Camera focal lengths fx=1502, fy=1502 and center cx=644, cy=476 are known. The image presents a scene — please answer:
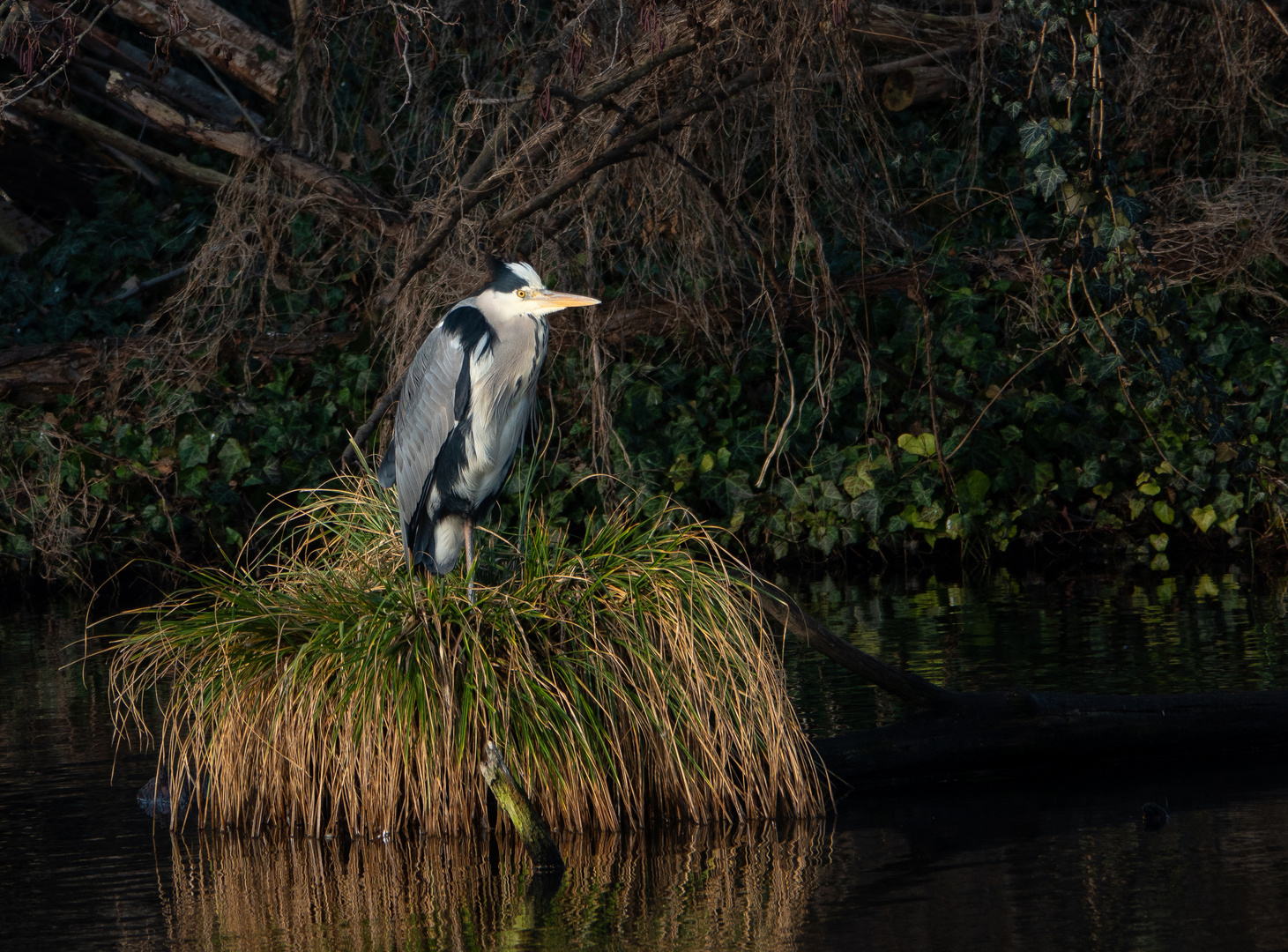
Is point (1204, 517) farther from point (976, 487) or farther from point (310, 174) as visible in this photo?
point (310, 174)

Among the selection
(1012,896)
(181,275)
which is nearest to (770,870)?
(1012,896)

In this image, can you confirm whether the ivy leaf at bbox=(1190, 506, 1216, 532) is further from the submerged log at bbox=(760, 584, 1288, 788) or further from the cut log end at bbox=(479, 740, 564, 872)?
the cut log end at bbox=(479, 740, 564, 872)

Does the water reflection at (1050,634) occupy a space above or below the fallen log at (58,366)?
below

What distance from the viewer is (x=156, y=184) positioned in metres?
14.3

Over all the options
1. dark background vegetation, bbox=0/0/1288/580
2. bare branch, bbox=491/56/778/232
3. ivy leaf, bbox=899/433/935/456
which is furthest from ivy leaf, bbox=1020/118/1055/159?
ivy leaf, bbox=899/433/935/456

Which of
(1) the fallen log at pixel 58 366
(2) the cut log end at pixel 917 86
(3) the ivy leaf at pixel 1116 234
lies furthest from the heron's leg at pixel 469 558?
(1) the fallen log at pixel 58 366

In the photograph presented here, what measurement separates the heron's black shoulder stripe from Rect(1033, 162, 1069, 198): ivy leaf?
8.55 feet

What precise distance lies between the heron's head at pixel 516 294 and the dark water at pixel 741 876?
1914mm

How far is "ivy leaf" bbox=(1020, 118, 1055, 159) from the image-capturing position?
21.2 feet

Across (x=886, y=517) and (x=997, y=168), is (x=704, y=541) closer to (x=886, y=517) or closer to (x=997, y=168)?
(x=886, y=517)

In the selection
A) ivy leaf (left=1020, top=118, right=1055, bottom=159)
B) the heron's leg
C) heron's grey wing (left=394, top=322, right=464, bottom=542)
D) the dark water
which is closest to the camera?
the dark water

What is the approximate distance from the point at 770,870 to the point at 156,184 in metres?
11.9

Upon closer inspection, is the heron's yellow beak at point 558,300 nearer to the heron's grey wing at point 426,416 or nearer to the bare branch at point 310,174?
the heron's grey wing at point 426,416

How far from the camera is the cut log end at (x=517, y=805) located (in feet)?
A: 13.6
